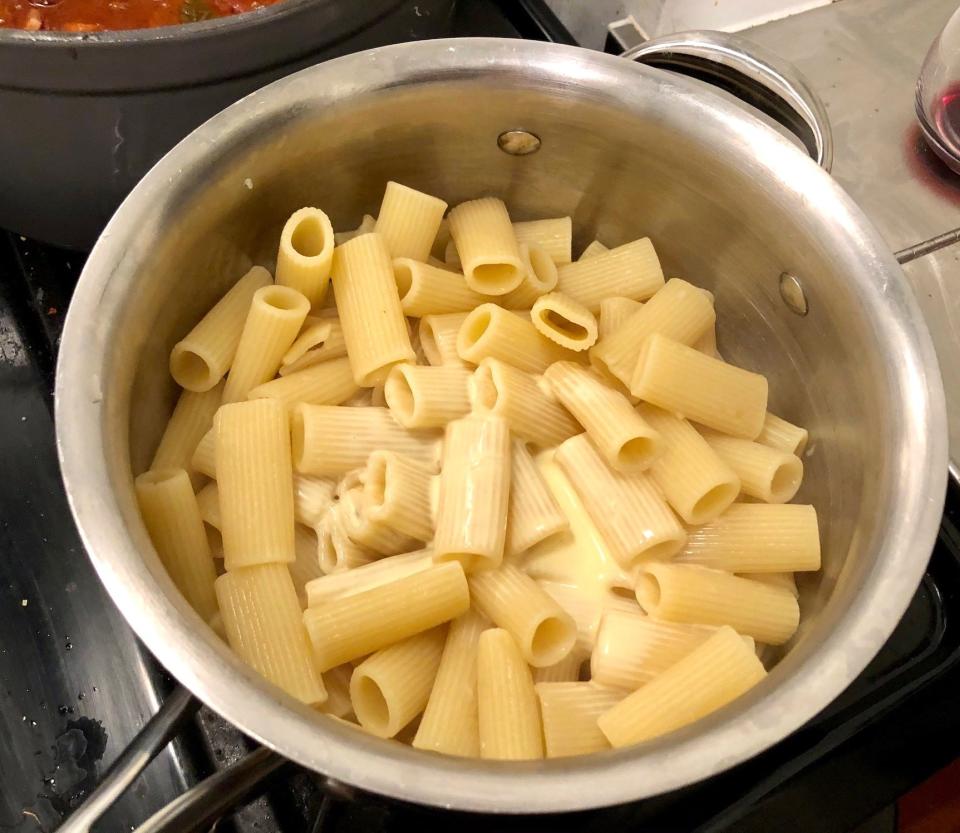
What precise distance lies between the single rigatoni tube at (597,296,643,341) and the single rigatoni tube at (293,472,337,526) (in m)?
0.31

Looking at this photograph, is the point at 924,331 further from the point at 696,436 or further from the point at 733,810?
the point at 733,810

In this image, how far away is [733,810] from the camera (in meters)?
0.83

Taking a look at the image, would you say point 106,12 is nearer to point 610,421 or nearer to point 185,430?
point 185,430

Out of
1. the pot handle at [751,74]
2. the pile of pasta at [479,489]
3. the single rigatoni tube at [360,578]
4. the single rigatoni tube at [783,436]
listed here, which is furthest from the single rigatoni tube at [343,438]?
the pot handle at [751,74]

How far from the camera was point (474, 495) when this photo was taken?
76 cm

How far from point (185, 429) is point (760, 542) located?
1.73 ft

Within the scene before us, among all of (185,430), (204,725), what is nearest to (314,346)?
(185,430)

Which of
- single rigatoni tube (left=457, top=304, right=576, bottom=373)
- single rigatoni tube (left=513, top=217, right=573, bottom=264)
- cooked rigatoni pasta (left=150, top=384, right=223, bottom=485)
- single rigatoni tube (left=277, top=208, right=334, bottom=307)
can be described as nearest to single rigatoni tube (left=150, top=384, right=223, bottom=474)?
cooked rigatoni pasta (left=150, top=384, right=223, bottom=485)

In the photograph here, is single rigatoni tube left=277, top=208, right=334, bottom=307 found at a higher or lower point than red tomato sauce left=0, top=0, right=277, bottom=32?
lower

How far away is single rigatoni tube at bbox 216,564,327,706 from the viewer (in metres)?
0.68

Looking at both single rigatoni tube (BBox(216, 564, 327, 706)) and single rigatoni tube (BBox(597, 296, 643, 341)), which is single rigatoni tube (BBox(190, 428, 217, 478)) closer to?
single rigatoni tube (BBox(216, 564, 327, 706))

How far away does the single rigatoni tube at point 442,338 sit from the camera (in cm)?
88

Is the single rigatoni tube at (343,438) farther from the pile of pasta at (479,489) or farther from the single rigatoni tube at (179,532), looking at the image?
the single rigatoni tube at (179,532)

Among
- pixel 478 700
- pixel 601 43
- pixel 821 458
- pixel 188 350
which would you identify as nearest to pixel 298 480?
pixel 188 350
